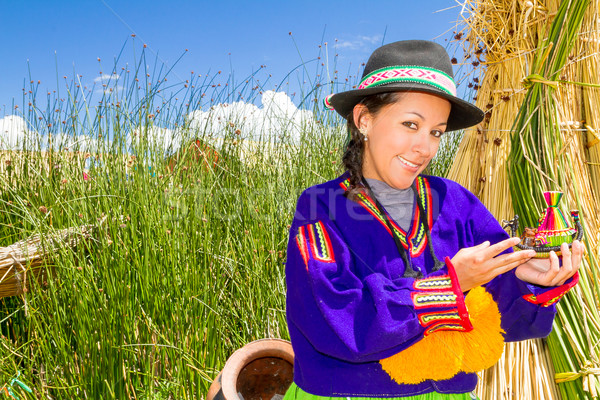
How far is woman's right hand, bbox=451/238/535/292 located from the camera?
954 mm

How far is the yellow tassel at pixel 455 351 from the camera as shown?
1.03m

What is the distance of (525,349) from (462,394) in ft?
2.29

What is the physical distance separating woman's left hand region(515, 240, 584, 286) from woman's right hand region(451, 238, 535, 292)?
0.07 m

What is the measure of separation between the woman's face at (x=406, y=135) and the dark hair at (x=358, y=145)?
16 mm

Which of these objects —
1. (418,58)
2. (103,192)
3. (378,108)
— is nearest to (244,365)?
(378,108)

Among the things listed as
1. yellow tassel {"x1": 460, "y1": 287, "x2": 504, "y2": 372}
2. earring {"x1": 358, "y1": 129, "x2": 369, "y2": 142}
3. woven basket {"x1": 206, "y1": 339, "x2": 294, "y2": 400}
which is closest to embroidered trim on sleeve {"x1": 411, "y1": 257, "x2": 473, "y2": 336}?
yellow tassel {"x1": 460, "y1": 287, "x2": 504, "y2": 372}

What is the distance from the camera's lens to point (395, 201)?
118 centimetres

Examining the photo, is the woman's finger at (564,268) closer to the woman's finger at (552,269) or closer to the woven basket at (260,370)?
the woman's finger at (552,269)

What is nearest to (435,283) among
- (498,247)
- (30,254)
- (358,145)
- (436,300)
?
(436,300)

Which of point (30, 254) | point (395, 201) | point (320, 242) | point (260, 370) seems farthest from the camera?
point (30, 254)

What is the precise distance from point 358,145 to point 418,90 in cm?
21

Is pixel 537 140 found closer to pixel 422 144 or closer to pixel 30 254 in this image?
pixel 422 144

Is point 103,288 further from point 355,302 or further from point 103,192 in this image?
point 355,302

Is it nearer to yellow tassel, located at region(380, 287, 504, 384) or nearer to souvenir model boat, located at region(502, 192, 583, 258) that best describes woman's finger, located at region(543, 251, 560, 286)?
souvenir model boat, located at region(502, 192, 583, 258)
